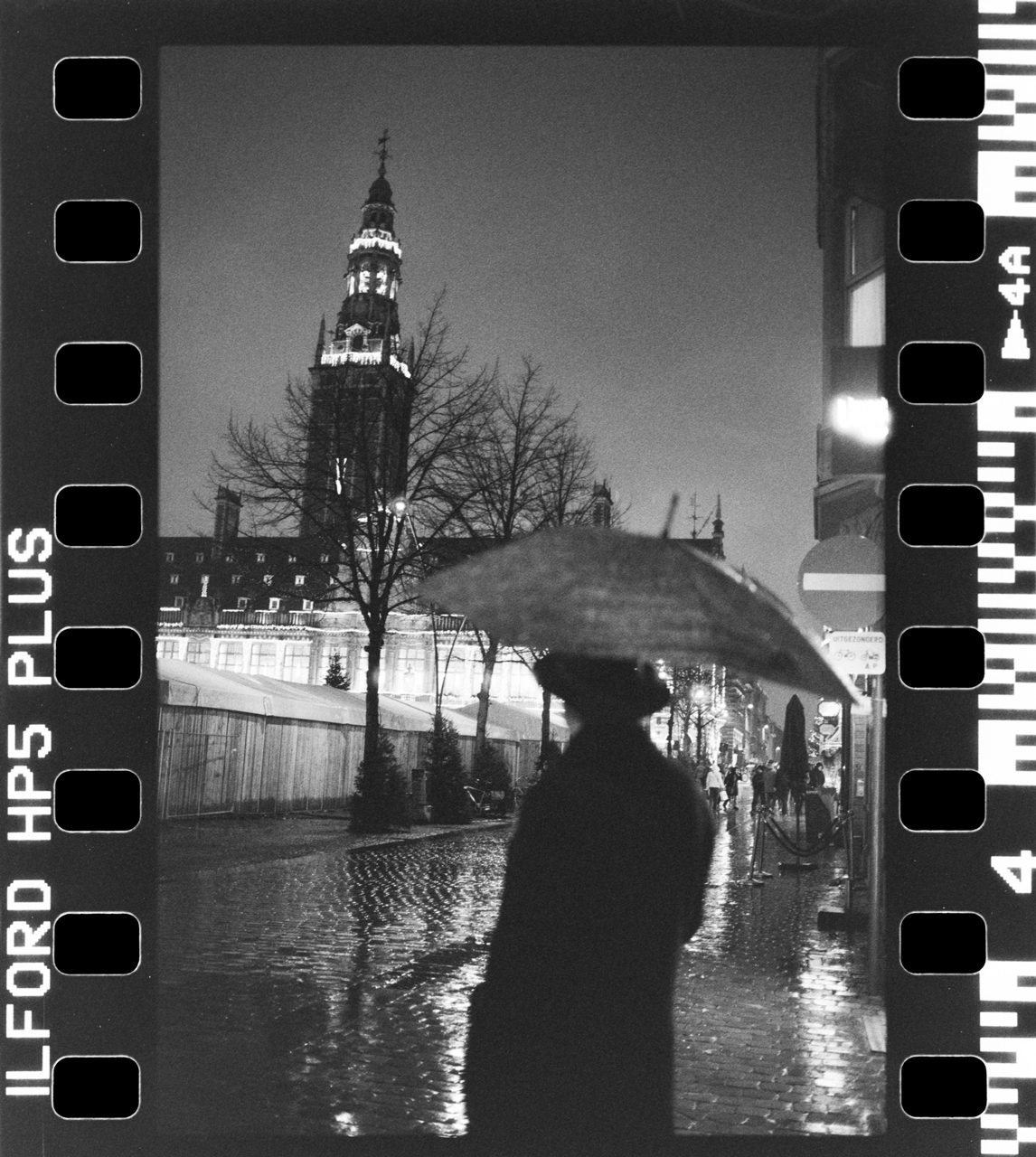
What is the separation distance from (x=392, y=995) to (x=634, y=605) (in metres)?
5.05

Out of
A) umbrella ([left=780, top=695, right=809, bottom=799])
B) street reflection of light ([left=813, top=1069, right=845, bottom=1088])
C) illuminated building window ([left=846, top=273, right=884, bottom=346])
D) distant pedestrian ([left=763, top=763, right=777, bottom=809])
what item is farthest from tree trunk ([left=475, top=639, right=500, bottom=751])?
umbrella ([left=780, top=695, right=809, bottom=799])

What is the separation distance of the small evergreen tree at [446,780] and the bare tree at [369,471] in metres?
1.04

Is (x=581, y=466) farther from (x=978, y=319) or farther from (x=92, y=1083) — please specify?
(x=92, y=1083)

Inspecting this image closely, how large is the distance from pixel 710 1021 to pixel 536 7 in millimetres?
5584

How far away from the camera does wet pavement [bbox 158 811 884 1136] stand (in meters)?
5.59

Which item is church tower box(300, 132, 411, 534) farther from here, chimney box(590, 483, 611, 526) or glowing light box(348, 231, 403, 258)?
chimney box(590, 483, 611, 526)

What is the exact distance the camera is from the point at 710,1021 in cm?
764

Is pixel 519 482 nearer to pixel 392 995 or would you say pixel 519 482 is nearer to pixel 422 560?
pixel 422 560

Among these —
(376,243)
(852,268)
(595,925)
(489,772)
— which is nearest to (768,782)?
(489,772)

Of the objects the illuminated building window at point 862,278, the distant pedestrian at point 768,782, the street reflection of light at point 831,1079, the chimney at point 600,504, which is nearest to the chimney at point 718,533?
the chimney at point 600,504

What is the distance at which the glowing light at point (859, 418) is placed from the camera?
4934mm

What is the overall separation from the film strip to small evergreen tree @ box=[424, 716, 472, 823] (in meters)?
2.48

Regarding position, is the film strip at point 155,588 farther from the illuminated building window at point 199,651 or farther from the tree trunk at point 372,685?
the tree trunk at point 372,685

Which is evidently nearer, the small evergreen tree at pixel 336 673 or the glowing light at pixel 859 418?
the glowing light at pixel 859 418
